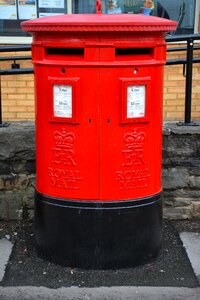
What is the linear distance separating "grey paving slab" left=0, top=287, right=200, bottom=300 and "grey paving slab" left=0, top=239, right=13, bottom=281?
213mm

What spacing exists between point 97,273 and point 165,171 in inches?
42.2

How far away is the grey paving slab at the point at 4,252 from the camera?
3.23 metres

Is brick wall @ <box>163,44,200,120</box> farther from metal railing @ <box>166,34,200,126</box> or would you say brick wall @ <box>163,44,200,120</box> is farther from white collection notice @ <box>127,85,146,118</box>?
white collection notice @ <box>127,85,146,118</box>

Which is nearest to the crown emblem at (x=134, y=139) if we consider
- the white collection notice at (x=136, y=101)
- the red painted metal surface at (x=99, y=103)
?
the red painted metal surface at (x=99, y=103)

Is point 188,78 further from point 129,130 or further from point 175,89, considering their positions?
point 175,89

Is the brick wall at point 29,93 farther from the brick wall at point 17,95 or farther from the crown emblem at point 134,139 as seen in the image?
the crown emblem at point 134,139

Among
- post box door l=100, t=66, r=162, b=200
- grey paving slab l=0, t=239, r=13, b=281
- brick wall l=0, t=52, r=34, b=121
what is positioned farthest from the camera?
brick wall l=0, t=52, r=34, b=121

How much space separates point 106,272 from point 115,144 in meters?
0.85

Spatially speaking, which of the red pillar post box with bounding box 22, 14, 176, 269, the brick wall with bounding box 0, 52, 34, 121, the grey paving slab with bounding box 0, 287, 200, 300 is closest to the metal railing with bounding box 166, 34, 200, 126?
the red pillar post box with bounding box 22, 14, 176, 269

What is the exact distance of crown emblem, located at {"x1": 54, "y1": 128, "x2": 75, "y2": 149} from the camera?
300cm

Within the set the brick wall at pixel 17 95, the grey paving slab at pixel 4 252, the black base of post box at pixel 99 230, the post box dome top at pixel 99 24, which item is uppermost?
the post box dome top at pixel 99 24

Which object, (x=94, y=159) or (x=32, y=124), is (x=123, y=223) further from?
(x=32, y=124)

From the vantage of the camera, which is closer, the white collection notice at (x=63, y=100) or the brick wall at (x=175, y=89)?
the white collection notice at (x=63, y=100)

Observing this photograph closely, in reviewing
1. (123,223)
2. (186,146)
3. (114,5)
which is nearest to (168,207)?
(186,146)
